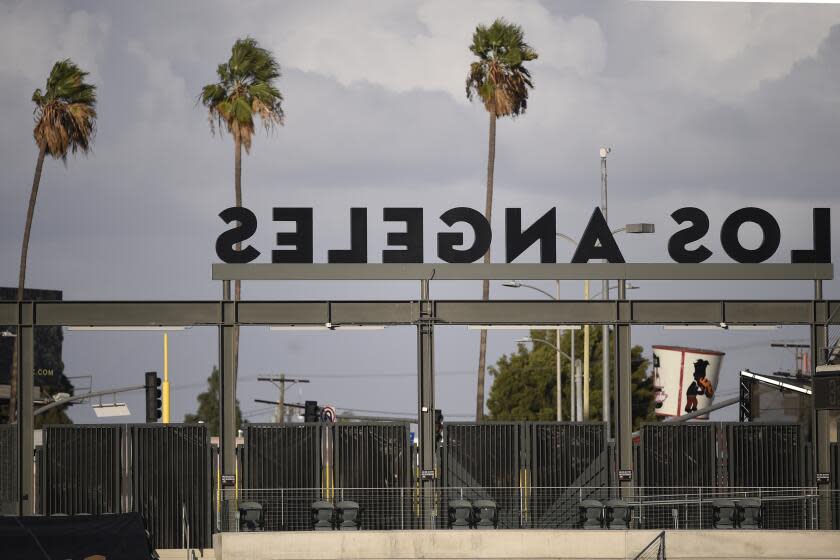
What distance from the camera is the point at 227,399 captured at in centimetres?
3312

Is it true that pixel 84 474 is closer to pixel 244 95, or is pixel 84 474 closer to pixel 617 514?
pixel 617 514

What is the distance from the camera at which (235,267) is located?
34156 mm

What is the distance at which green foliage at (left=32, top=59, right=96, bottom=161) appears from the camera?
6575 centimetres

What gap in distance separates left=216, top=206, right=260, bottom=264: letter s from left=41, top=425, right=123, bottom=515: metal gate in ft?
16.6

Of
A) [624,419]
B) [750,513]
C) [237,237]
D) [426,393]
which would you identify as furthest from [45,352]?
[750,513]

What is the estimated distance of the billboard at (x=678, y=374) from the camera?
237 ft

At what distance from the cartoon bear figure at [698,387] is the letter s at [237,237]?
3728 cm

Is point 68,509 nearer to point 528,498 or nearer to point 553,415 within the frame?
point 528,498

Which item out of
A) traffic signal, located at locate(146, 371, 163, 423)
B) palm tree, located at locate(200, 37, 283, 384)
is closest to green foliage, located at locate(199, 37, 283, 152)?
palm tree, located at locate(200, 37, 283, 384)

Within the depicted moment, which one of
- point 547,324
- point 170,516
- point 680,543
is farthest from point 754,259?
point 170,516

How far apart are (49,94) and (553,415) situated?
142ft

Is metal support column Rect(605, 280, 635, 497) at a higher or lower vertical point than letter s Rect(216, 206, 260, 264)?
lower

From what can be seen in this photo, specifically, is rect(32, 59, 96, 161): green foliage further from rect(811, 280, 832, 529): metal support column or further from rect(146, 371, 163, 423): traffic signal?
rect(811, 280, 832, 529): metal support column

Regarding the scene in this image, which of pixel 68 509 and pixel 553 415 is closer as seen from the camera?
pixel 68 509
